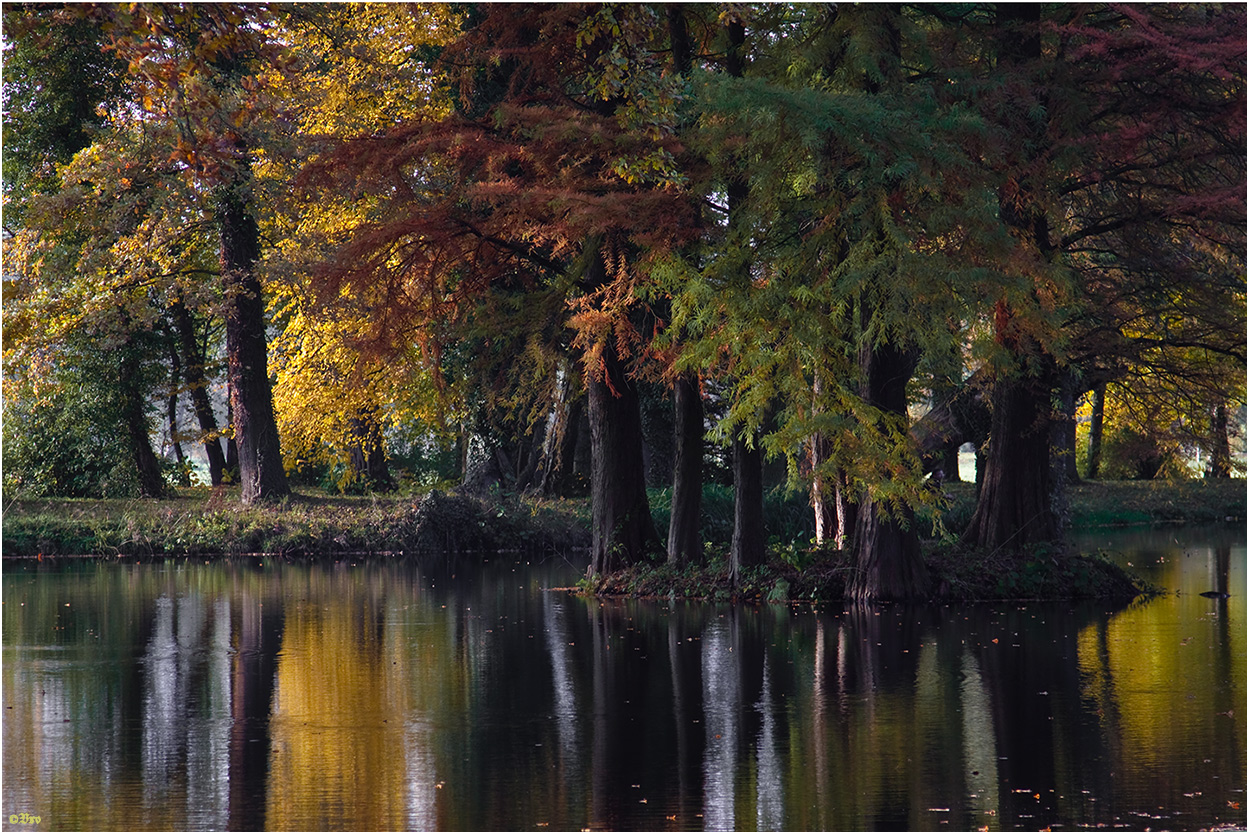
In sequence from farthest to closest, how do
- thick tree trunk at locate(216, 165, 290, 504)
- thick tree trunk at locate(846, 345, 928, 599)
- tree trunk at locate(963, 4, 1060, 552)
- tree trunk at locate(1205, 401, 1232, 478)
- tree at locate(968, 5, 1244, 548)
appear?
1. thick tree trunk at locate(216, 165, 290, 504)
2. tree trunk at locate(1205, 401, 1232, 478)
3. tree trunk at locate(963, 4, 1060, 552)
4. thick tree trunk at locate(846, 345, 928, 599)
5. tree at locate(968, 5, 1244, 548)

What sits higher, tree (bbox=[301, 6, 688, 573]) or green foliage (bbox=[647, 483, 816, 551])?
tree (bbox=[301, 6, 688, 573])

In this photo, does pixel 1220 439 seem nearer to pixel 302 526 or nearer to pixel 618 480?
pixel 618 480

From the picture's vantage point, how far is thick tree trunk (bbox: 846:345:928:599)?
54.0 ft

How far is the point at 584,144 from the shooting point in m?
16.4

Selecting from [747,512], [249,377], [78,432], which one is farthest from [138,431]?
[747,512]

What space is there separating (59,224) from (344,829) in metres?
21.0

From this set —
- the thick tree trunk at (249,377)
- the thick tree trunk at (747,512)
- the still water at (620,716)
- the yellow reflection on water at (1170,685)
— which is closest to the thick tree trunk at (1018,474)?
the still water at (620,716)

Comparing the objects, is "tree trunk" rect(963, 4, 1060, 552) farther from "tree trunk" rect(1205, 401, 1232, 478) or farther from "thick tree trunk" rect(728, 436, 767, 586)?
"thick tree trunk" rect(728, 436, 767, 586)

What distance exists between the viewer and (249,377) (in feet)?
95.1

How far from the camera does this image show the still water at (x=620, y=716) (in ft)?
24.8

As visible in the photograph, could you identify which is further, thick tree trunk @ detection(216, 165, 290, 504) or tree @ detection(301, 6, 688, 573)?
thick tree trunk @ detection(216, 165, 290, 504)

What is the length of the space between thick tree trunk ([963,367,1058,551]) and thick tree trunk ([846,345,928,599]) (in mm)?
1831

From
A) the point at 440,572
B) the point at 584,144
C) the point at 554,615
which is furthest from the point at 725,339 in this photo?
the point at 440,572

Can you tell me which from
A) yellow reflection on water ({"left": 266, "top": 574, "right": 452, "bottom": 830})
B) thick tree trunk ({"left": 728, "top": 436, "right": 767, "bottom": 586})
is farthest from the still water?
thick tree trunk ({"left": 728, "top": 436, "right": 767, "bottom": 586})
